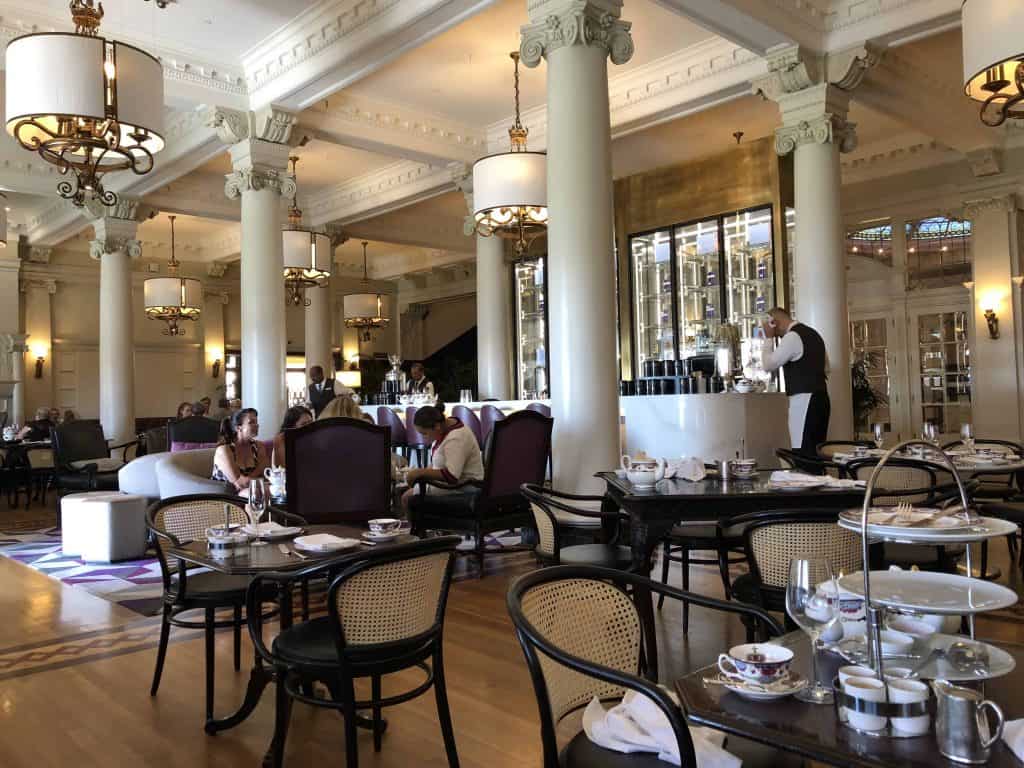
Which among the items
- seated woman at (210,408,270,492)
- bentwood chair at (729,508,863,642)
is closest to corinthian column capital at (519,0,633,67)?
seated woman at (210,408,270,492)

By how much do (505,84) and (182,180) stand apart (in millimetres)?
5829

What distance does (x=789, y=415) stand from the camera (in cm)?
635

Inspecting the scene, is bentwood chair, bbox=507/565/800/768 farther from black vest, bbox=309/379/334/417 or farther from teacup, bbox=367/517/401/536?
black vest, bbox=309/379/334/417

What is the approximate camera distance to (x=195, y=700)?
333cm

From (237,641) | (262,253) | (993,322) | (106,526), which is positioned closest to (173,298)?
(262,253)

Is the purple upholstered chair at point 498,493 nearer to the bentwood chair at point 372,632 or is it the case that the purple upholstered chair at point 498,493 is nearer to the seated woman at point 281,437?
the seated woman at point 281,437

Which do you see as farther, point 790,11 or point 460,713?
point 790,11

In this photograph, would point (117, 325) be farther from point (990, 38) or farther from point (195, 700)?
point (990, 38)

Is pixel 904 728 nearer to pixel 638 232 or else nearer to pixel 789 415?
pixel 789 415

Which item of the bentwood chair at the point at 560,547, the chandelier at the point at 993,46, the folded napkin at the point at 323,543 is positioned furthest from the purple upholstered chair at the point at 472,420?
the folded napkin at the point at 323,543

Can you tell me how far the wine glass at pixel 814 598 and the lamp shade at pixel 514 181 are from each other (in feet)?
21.0

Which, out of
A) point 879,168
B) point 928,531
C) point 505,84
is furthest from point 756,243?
point 928,531

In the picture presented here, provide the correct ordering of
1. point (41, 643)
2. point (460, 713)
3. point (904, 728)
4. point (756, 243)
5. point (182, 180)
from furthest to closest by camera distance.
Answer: point (182, 180)
point (756, 243)
point (41, 643)
point (460, 713)
point (904, 728)

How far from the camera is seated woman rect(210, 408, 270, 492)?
5625 mm
